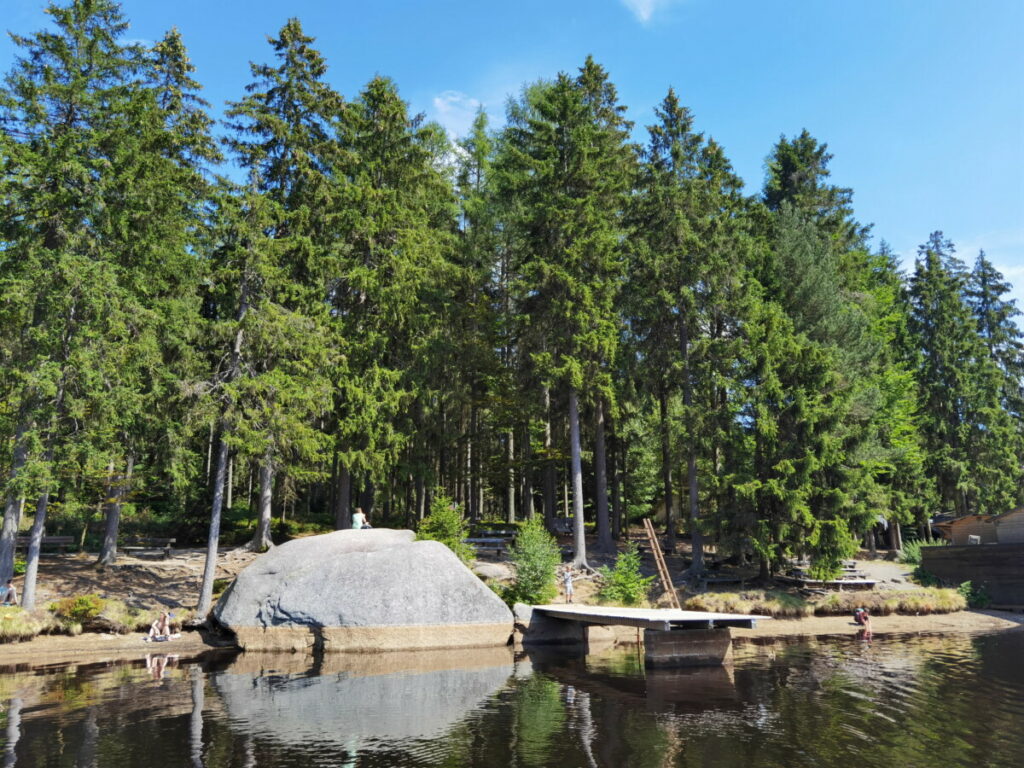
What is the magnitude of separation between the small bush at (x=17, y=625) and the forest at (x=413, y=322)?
190 centimetres

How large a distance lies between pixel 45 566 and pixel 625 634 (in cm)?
2119

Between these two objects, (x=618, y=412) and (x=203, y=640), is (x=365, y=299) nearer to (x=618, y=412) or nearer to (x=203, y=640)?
(x=618, y=412)

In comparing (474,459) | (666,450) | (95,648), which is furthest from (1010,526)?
(95,648)

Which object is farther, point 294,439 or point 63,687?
point 294,439

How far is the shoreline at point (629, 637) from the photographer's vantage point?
18406 mm

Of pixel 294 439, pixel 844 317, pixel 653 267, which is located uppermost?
pixel 653 267

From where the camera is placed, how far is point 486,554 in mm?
28234

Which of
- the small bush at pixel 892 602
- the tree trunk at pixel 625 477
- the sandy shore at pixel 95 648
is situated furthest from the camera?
the tree trunk at pixel 625 477

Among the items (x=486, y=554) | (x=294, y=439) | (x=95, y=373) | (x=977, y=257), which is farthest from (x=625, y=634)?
(x=977, y=257)

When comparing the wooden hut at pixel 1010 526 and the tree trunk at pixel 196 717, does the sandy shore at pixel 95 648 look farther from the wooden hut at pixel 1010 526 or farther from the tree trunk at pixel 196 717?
the wooden hut at pixel 1010 526

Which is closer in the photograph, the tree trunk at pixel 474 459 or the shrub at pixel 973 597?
the shrub at pixel 973 597

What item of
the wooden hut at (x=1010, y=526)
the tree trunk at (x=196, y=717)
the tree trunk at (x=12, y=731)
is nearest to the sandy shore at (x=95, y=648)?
the tree trunk at (x=196, y=717)

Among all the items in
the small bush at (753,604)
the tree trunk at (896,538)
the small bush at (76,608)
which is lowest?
the small bush at (753,604)

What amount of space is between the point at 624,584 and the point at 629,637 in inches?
73.1
